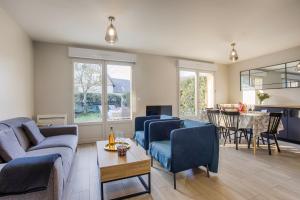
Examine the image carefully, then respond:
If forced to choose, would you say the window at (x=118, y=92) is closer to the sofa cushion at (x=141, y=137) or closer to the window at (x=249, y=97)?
the sofa cushion at (x=141, y=137)

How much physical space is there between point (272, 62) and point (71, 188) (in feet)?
19.5

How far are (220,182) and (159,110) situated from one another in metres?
2.92

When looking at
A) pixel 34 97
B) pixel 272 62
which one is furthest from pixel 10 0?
pixel 272 62

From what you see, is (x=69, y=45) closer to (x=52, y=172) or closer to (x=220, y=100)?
(x=52, y=172)

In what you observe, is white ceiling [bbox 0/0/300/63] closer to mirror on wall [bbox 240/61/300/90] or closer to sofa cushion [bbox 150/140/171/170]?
mirror on wall [bbox 240/61/300/90]

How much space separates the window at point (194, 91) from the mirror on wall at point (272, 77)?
116 centimetres

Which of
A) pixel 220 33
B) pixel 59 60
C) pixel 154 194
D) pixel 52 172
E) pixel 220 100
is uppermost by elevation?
pixel 220 33

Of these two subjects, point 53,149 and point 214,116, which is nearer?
point 53,149

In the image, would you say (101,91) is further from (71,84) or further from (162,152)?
(162,152)

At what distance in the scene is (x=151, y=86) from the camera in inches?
196

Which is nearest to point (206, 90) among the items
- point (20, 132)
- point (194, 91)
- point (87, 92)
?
point (194, 91)

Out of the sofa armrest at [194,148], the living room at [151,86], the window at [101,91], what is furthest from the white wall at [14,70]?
the sofa armrest at [194,148]

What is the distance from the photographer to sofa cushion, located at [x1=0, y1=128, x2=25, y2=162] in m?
1.71

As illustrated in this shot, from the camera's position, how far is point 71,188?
84.5 inches
